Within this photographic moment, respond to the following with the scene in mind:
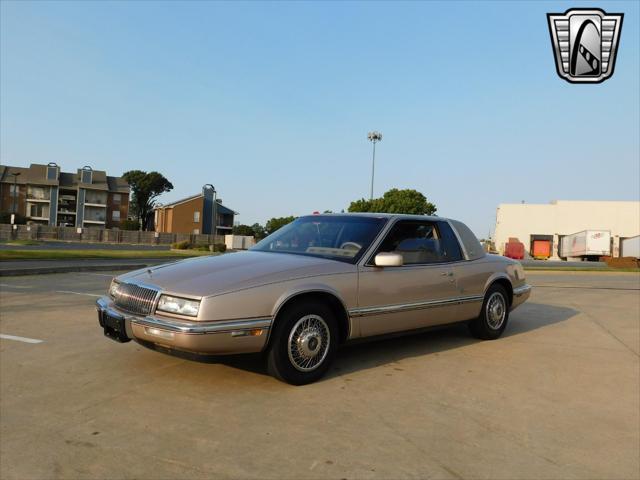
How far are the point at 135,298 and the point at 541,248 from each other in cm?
7917

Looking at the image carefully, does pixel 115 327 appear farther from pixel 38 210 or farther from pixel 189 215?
pixel 38 210

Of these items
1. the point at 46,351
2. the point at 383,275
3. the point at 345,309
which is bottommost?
the point at 46,351

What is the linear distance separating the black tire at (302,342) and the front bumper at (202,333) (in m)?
0.15

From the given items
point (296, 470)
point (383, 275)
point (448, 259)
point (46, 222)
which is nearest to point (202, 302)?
point (296, 470)

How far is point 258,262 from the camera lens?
445cm

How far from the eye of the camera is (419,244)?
213 inches

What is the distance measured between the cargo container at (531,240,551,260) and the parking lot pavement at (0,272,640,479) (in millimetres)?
73992

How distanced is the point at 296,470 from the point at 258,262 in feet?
6.89

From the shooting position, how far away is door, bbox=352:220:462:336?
463 centimetres

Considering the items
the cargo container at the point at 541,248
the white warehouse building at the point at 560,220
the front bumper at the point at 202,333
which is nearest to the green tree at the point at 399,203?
the white warehouse building at the point at 560,220

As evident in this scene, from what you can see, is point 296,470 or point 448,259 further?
point 448,259

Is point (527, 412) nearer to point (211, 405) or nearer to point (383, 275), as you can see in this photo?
point (383, 275)

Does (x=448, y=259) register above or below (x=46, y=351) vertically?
above

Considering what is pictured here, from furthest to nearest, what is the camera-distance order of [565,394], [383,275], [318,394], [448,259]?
[448,259], [383,275], [565,394], [318,394]
